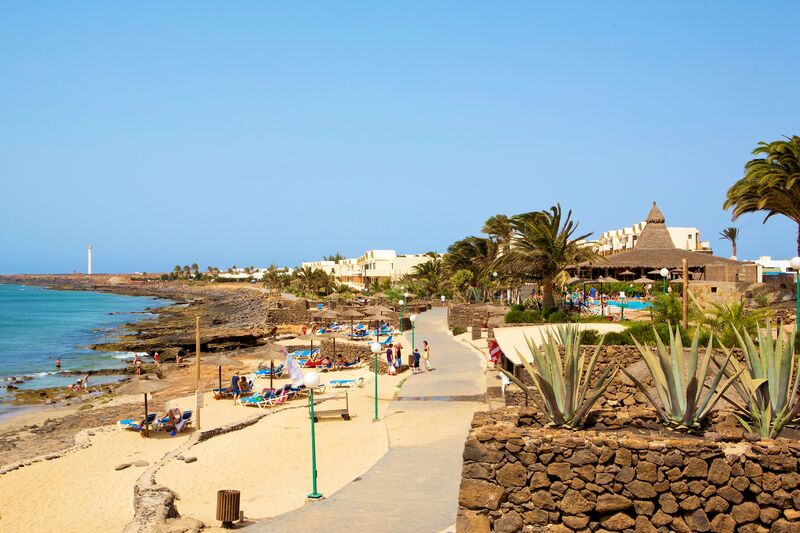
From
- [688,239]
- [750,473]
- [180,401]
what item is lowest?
[180,401]

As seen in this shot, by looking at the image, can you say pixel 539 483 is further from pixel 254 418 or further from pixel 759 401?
pixel 254 418

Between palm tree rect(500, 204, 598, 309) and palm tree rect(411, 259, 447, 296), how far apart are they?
34.1m

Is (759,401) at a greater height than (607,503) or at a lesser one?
greater

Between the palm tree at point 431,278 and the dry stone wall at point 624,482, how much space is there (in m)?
54.5

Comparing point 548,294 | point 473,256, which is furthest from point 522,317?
point 473,256

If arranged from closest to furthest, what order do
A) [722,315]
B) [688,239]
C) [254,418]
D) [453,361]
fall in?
[722,315] → [254,418] → [453,361] → [688,239]

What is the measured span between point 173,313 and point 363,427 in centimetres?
7090

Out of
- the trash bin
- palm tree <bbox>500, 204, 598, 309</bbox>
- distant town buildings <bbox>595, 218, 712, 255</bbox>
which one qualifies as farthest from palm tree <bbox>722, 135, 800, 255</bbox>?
distant town buildings <bbox>595, 218, 712, 255</bbox>

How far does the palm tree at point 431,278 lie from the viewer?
62.9 metres

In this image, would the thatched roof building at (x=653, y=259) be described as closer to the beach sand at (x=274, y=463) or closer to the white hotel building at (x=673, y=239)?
the white hotel building at (x=673, y=239)

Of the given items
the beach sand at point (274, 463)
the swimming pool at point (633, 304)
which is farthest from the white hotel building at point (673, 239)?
the beach sand at point (274, 463)

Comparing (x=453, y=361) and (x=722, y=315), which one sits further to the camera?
(x=453, y=361)

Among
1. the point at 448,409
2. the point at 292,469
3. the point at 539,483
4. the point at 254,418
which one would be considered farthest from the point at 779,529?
the point at 254,418

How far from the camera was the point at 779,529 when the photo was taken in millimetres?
6156
